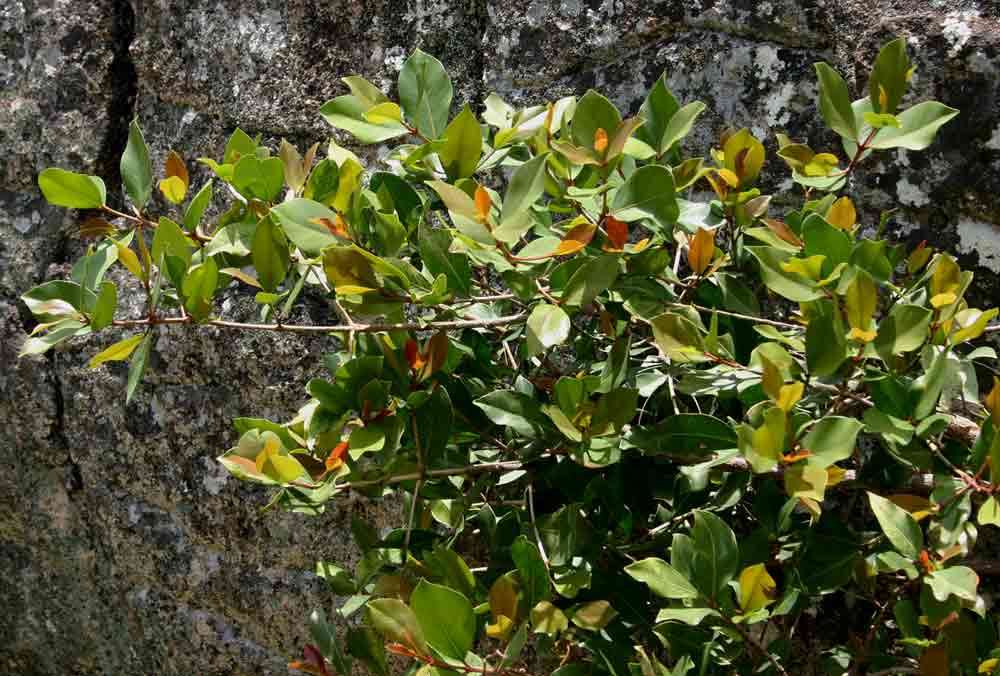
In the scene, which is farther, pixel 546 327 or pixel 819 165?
pixel 819 165

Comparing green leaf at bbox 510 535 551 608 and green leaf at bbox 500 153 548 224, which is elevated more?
green leaf at bbox 500 153 548 224

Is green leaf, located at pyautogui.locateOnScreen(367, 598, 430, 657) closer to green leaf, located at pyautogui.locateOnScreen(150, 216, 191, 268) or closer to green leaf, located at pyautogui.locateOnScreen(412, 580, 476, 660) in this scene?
green leaf, located at pyautogui.locateOnScreen(412, 580, 476, 660)

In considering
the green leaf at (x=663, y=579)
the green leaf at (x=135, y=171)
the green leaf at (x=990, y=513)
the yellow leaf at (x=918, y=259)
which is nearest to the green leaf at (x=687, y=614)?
A: the green leaf at (x=663, y=579)

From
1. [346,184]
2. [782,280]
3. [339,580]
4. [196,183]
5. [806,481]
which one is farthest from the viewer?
[196,183]

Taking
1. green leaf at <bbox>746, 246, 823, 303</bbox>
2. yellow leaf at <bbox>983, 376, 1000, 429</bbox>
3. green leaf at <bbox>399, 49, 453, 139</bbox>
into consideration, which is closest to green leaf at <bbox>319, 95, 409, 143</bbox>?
green leaf at <bbox>399, 49, 453, 139</bbox>

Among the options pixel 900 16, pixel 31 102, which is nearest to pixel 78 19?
pixel 31 102

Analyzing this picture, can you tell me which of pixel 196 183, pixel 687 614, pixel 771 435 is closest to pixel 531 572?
pixel 687 614

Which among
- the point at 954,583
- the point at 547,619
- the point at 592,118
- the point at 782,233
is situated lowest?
the point at 547,619

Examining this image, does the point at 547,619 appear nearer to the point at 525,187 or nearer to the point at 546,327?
the point at 546,327

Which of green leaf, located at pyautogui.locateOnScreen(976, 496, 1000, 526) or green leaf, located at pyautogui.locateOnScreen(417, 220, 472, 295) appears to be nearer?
green leaf, located at pyautogui.locateOnScreen(976, 496, 1000, 526)
